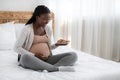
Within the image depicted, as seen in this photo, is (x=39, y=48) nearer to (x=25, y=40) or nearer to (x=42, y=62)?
(x=25, y=40)

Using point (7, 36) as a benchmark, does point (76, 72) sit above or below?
below

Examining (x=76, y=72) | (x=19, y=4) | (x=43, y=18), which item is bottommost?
(x=76, y=72)

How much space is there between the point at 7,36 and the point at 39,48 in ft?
3.02

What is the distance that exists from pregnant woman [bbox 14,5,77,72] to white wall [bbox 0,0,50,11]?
4.27ft

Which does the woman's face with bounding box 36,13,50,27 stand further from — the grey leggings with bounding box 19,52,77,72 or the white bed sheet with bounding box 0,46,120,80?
the white bed sheet with bounding box 0,46,120,80

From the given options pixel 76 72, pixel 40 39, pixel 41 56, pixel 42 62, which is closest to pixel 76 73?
pixel 76 72

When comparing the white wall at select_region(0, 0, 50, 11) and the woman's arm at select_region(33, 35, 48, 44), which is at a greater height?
the white wall at select_region(0, 0, 50, 11)

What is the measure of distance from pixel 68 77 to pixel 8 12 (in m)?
1.98

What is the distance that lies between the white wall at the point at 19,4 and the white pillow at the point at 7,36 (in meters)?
0.40

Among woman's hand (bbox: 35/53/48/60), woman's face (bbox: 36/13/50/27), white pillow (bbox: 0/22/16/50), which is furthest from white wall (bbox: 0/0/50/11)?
woman's hand (bbox: 35/53/48/60)

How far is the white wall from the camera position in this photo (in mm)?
3457

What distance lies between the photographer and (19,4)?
11.7 ft

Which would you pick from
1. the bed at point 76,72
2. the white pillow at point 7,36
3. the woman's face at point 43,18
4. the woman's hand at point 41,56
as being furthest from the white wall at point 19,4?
the woman's hand at point 41,56

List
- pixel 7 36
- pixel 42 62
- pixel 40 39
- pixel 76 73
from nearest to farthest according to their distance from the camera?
pixel 76 73 → pixel 42 62 → pixel 40 39 → pixel 7 36
